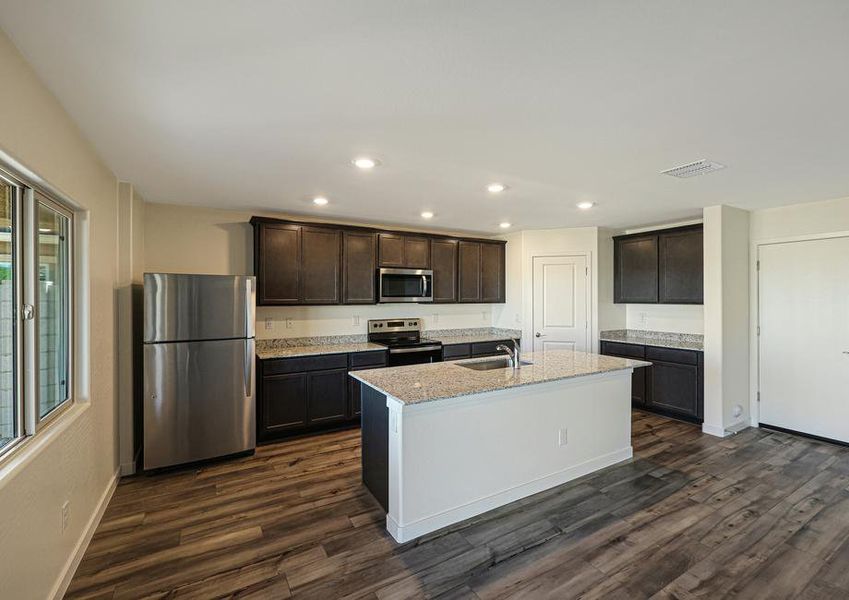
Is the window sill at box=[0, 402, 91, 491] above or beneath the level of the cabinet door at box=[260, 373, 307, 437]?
above

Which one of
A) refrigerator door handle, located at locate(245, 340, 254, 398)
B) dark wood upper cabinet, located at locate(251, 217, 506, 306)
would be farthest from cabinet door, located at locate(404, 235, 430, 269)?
refrigerator door handle, located at locate(245, 340, 254, 398)

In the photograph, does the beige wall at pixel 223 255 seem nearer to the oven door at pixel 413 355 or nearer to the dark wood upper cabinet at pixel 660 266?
the oven door at pixel 413 355

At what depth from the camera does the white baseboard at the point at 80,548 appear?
1.90 m

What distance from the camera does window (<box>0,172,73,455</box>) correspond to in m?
1.69

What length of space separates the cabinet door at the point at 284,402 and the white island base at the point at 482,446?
133cm

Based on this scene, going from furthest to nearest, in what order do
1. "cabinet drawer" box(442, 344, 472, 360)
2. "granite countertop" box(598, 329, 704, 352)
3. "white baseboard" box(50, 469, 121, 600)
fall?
1. "cabinet drawer" box(442, 344, 472, 360)
2. "granite countertop" box(598, 329, 704, 352)
3. "white baseboard" box(50, 469, 121, 600)

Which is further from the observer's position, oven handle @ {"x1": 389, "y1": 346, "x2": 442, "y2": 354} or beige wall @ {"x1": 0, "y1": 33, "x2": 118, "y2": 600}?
oven handle @ {"x1": 389, "y1": 346, "x2": 442, "y2": 354}

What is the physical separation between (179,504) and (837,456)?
17.9 feet

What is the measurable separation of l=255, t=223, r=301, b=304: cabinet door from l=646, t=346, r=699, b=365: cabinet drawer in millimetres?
4148

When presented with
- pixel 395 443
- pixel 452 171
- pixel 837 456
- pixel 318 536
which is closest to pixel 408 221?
pixel 452 171

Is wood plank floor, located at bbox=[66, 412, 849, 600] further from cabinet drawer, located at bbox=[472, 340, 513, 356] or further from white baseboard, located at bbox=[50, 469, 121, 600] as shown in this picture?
cabinet drawer, located at bbox=[472, 340, 513, 356]

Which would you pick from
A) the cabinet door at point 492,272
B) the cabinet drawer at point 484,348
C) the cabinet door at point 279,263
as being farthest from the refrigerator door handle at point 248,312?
the cabinet door at point 492,272

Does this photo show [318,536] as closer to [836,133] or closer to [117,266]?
[117,266]

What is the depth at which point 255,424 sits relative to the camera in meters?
3.63
